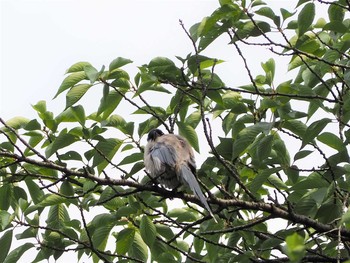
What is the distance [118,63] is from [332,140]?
1314 millimetres

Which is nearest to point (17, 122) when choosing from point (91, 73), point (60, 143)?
point (60, 143)

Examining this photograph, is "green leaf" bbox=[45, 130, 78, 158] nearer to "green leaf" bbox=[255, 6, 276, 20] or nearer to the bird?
the bird

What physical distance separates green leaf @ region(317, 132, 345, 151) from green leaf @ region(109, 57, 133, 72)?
1.19m

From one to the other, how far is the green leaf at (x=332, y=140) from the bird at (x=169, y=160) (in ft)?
3.94

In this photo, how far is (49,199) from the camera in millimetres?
4414

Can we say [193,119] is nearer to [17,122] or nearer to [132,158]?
[132,158]

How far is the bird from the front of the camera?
516cm

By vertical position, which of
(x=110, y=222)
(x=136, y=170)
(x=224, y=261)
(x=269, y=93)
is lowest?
(x=224, y=261)

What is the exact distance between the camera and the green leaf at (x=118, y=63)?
407 cm

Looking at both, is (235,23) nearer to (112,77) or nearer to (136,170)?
(112,77)

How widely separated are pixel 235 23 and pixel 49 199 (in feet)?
5.27

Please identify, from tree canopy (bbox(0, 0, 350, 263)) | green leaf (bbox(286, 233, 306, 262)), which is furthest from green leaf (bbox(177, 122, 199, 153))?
green leaf (bbox(286, 233, 306, 262))

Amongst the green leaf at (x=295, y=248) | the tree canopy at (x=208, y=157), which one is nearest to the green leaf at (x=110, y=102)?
the tree canopy at (x=208, y=157)

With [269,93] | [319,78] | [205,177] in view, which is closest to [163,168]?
[205,177]
